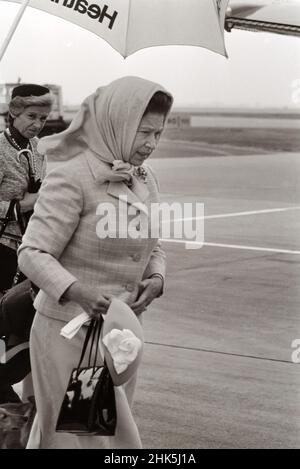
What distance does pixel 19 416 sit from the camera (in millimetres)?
4355

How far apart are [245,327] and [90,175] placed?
453cm

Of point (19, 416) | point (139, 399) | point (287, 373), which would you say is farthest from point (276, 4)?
point (19, 416)

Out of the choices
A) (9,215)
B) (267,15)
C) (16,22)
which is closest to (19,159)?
(9,215)

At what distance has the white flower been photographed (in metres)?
3.52

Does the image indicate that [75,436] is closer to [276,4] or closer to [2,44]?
[2,44]

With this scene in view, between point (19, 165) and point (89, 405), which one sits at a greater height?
point (19, 165)

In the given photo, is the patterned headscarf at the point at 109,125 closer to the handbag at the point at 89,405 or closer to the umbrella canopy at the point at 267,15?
the handbag at the point at 89,405

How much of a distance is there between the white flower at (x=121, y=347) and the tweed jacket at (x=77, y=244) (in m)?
0.23

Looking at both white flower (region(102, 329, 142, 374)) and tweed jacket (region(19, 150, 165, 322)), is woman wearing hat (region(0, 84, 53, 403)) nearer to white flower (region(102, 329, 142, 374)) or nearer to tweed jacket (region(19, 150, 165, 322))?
tweed jacket (region(19, 150, 165, 322))

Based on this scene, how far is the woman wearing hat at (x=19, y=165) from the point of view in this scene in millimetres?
5367

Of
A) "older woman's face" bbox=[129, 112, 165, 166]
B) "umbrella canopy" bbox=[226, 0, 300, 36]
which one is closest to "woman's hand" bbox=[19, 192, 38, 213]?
"older woman's face" bbox=[129, 112, 165, 166]

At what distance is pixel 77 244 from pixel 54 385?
0.53m

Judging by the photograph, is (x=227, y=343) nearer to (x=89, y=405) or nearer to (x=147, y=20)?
(x=147, y=20)

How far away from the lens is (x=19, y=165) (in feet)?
17.9
